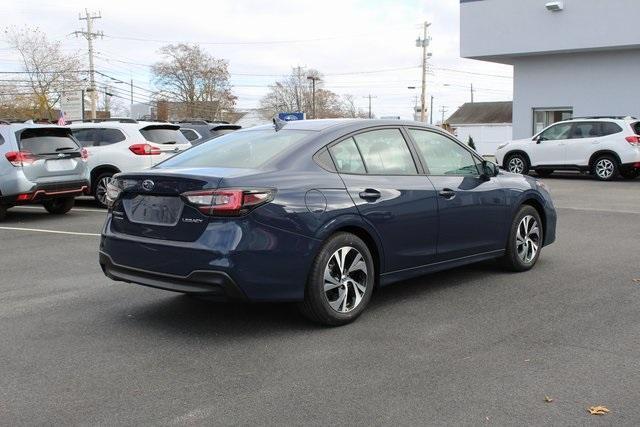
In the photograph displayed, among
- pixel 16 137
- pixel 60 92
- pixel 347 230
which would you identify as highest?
pixel 60 92

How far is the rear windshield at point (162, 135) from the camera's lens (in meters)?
13.0

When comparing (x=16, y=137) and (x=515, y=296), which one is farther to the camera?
(x=16, y=137)

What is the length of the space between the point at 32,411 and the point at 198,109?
75.1m

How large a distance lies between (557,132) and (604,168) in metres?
1.77

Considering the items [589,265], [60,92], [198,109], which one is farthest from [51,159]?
[198,109]

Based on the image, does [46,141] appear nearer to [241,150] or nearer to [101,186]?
[101,186]

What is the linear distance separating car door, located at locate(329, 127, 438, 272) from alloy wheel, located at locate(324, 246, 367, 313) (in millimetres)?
294

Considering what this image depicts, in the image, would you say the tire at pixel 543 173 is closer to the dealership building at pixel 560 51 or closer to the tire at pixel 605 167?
the tire at pixel 605 167

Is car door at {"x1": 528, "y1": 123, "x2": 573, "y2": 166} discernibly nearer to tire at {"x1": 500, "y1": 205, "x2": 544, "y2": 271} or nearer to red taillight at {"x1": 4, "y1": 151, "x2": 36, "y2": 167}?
tire at {"x1": 500, "y1": 205, "x2": 544, "y2": 271}

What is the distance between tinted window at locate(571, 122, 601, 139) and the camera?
18625 mm

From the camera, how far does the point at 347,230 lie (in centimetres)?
500

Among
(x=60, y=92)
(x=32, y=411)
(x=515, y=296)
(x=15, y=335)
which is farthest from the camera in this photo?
(x=60, y=92)

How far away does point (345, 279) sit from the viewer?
194 inches

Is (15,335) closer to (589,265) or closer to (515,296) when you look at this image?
(515,296)
